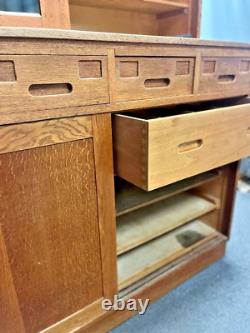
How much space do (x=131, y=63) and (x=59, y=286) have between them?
0.61 m

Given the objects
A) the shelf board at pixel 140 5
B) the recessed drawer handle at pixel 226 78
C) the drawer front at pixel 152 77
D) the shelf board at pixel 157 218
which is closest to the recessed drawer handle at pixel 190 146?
the drawer front at pixel 152 77

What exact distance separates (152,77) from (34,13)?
34 centimetres

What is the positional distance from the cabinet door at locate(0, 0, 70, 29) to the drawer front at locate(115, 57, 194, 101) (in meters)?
0.22

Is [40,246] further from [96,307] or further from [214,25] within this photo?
[214,25]

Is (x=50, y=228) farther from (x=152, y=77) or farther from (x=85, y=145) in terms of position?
(x=152, y=77)

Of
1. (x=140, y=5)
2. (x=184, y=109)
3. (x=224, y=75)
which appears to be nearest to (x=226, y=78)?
(x=224, y=75)

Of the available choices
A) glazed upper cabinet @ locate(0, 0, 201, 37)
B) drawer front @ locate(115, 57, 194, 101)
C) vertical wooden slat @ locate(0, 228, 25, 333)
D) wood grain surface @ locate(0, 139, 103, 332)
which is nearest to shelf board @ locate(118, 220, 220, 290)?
wood grain surface @ locate(0, 139, 103, 332)

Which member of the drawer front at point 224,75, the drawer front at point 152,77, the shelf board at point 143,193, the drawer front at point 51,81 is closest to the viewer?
the drawer front at point 51,81

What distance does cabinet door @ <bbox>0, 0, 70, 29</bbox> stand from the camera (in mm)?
646

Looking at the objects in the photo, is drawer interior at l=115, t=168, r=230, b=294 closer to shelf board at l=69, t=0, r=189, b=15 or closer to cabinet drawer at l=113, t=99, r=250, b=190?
cabinet drawer at l=113, t=99, r=250, b=190

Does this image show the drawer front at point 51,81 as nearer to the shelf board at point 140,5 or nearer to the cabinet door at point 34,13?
the cabinet door at point 34,13

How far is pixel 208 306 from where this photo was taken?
1007 mm

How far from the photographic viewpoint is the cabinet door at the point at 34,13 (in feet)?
2.12

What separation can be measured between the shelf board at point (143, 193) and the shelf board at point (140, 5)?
674 mm
